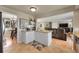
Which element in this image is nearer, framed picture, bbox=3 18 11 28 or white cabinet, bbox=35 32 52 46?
framed picture, bbox=3 18 11 28

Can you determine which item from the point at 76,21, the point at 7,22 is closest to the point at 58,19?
the point at 76,21

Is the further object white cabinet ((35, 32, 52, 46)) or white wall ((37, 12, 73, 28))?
white cabinet ((35, 32, 52, 46))

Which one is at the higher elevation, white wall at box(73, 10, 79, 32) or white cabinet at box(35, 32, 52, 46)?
white wall at box(73, 10, 79, 32)

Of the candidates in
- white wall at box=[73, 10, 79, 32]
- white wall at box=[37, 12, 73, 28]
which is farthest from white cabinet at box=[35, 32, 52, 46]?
white wall at box=[73, 10, 79, 32]

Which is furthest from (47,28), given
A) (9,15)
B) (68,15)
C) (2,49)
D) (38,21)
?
(2,49)

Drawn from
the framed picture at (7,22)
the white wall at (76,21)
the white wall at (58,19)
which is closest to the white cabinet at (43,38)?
the white wall at (58,19)

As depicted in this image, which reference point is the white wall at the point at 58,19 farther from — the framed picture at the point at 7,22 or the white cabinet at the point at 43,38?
the framed picture at the point at 7,22

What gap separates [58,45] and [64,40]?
0.71 ft

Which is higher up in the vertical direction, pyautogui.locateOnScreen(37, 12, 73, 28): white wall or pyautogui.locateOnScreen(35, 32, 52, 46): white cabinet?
pyautogui.locateOnScreen(37, 12, 73, 28): white wall

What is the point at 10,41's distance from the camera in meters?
1.91

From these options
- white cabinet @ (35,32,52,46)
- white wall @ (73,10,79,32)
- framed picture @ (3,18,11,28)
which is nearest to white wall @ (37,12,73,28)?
white wall @ (73,10,79,32)

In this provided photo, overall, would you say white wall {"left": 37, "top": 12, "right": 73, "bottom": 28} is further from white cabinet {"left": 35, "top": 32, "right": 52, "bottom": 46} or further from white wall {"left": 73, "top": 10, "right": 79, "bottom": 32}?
white cabinet {"left": 35, "top": 32, "right": 52, "bottom": 46}

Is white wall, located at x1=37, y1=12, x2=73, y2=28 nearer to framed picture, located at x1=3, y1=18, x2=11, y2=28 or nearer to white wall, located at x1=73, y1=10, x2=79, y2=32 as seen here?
white wall, located at x1=73, y1=10, x2=79, y2=32

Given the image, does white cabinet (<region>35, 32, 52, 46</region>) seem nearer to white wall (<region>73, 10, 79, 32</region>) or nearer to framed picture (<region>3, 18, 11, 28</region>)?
white wall (<region>73, 10, 79, 32</region>)
